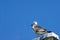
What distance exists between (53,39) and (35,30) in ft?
18.4

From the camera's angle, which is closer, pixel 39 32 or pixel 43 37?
pixel 43 37

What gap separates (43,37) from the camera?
42.7ft

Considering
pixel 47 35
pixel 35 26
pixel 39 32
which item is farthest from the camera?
pixel 35 26

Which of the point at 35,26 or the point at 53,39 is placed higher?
the point at 35,26

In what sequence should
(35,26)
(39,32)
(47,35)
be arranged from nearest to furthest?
(47,35) → (39,32) → (35,26)

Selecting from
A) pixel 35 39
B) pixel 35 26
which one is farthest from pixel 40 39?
pixel 35 26

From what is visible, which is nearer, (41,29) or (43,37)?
(43,37)

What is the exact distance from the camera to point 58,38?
13055 millimetres

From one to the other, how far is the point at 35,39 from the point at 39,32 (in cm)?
434

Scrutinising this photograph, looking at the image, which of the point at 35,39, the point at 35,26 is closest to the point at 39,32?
the point at 35,26

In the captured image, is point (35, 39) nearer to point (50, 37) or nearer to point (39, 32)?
point (50, 37)

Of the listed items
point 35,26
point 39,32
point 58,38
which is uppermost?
point 35,26

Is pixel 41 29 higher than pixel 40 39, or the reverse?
pixel 41 29

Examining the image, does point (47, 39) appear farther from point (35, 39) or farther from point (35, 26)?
point (35, 26)
